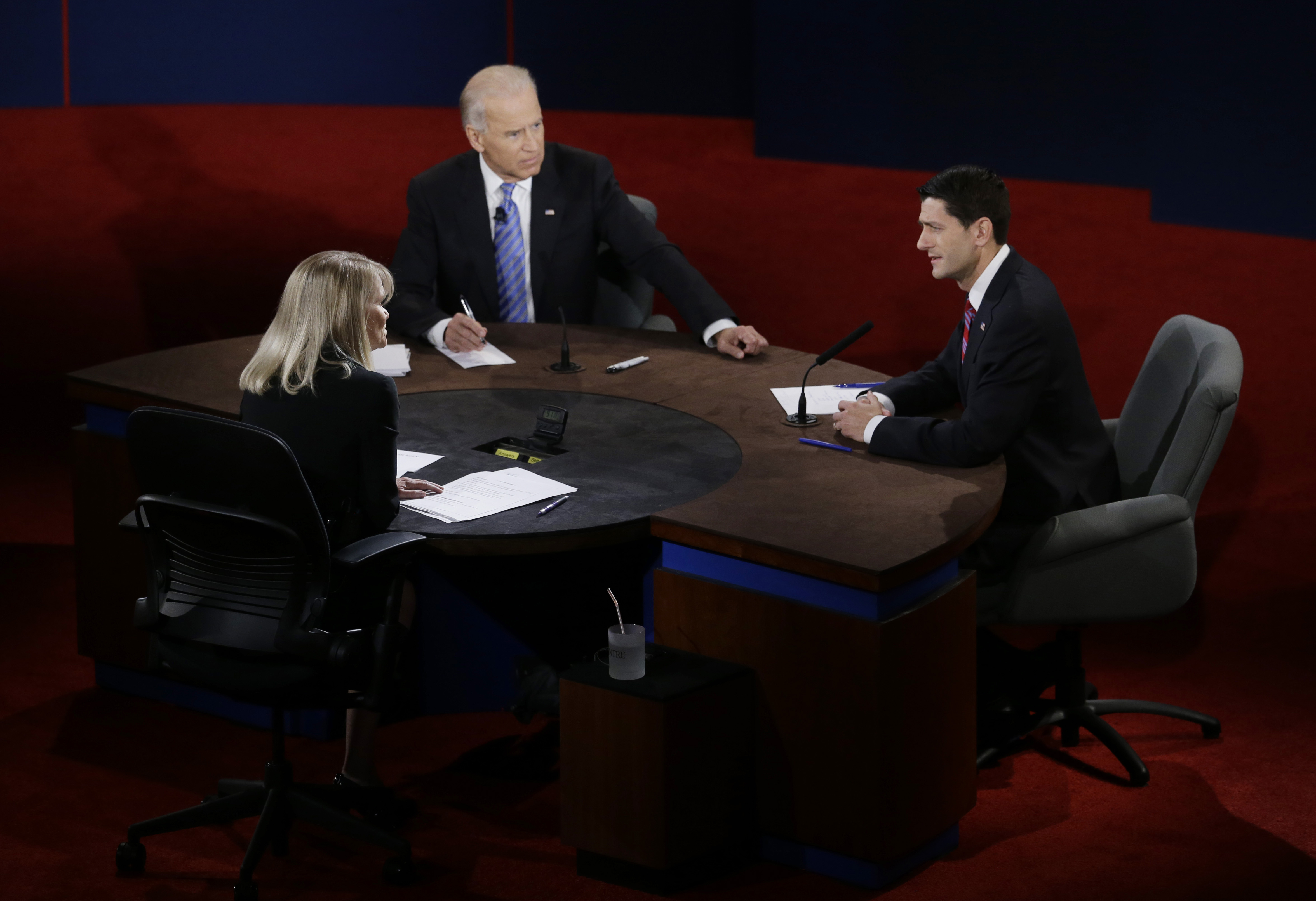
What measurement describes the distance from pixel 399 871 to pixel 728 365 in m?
1.81

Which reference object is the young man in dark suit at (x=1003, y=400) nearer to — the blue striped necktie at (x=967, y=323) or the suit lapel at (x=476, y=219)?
the blue striped necktie at (x=967, y=323)

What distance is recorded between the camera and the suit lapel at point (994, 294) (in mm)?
3463

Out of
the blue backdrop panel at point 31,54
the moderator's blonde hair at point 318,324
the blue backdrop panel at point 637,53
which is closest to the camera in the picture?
the moderator's blonde hair at point 318,324

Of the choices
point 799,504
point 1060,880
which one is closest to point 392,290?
point 799,504

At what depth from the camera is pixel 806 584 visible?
2850mm

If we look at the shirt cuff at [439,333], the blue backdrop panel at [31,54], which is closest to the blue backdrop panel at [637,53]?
the blue backdrop panel at [31,54]

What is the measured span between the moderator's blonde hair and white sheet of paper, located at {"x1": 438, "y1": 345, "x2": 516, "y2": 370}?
117cm

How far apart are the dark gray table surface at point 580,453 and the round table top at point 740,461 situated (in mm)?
17

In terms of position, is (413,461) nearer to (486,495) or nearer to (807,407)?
(486,495)

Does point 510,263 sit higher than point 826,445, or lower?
higher

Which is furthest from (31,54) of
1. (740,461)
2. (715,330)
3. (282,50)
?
(740,461)

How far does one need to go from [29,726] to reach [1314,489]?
4188 mm

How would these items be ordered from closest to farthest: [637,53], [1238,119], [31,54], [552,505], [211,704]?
[552,505], [211,704], [1238,119], [31,54], [637,53]

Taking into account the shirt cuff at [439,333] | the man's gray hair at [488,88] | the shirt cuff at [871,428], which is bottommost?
the shirt cuff at [871,428]
